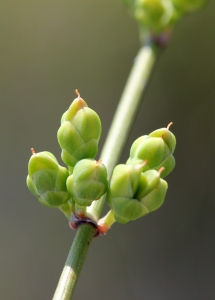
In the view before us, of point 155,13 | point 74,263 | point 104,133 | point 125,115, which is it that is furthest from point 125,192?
point 104,133

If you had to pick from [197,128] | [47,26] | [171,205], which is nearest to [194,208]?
[171,205]

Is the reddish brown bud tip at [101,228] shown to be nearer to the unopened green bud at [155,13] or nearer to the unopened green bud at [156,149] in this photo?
the unopened green bud at [156,149]

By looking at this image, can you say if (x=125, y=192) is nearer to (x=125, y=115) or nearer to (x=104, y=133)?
(x=125, y=115)

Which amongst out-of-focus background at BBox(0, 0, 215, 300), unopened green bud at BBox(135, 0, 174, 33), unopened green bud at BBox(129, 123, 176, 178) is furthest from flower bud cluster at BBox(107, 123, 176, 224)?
out-of-focus background at BBox(0, 0, 215, 300)

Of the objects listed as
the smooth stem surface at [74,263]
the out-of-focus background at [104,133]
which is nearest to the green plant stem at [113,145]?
the smooth stem surface at [74,263]

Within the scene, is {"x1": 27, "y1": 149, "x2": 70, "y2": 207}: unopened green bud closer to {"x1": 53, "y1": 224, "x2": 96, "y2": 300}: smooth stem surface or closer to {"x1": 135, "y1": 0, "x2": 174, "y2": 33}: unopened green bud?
{"x1": 53, "y1": 224, "x2": 96, "y2": 300}: smooth stem surface

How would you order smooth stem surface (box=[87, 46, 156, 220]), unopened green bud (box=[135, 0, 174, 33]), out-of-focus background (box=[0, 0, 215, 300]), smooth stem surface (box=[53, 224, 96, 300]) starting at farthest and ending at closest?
out-of-focus background (box=[0, 0, 215, 300]), unopened green bud (box=[135, 0, 174, 33]), smooth stem surface (box=[87, 46, 156, 220]), smooth stem surface (box=[53, 224, 96, 300])

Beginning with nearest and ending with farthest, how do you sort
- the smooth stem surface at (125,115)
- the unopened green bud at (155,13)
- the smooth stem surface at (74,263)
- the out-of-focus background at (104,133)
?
the smooth stem surface at (74,263) → the smooth stem surface at (125,115) → the unopened green bud at (155,13) → the out-of-focus background at (104,133)
